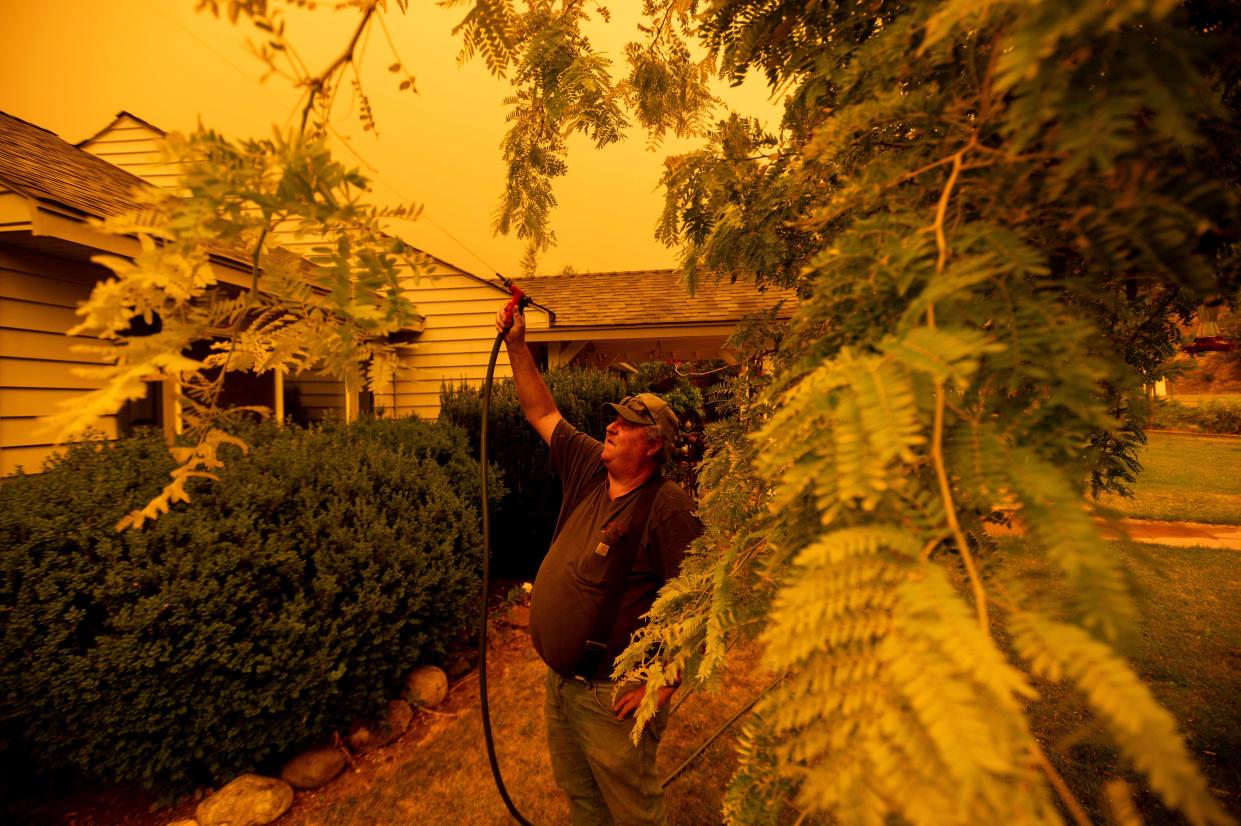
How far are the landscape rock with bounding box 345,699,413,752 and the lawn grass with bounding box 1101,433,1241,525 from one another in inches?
357

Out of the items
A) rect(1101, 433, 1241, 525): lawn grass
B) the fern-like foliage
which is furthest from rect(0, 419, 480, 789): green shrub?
rect(1101, 433, 1241, 525): lawn grass

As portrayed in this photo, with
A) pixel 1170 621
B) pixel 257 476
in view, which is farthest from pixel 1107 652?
pixel 1170 621

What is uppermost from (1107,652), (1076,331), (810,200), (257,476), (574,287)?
(574,287)

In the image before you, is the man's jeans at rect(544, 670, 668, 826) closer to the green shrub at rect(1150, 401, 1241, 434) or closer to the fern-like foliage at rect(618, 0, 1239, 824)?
the fern-like foliage at rect(618, 0, 1239, 824)

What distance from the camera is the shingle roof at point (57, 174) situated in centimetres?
462

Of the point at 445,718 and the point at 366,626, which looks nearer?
the point at 366,626

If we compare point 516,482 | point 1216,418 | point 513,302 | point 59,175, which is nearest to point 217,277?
point 513,302

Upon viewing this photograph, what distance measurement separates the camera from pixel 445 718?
13.6 feet

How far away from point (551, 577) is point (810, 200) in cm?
201

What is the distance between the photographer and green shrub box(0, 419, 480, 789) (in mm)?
2807

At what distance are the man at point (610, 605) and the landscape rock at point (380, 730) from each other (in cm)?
177

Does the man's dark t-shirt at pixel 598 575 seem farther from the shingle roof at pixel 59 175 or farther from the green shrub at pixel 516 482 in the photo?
the green shrub at pixel 516 482

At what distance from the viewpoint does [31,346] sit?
4926 millimetres

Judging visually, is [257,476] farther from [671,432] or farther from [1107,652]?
[1107,652]
